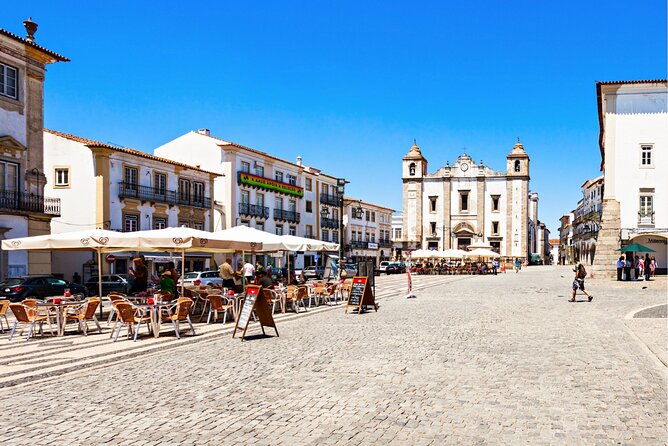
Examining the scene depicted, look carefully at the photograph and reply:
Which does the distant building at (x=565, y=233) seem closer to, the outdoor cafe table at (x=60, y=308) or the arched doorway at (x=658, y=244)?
the arched doorway at (x=658, y=244)

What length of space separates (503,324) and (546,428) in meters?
8.30

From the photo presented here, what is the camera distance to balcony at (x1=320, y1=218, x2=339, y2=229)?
200 feet

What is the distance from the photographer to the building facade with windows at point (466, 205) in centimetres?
7475

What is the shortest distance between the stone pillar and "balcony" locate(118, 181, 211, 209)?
83.5ft

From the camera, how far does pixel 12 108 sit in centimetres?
2325

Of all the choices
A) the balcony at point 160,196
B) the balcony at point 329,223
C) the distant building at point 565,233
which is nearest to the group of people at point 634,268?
the balcony at point 160,196

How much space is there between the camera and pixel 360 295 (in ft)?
55.0

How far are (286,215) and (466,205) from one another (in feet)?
102

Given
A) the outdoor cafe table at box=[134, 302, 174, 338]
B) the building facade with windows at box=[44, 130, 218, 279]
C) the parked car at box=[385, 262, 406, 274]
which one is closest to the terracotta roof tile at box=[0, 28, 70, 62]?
the building facade with windows at box=[44, 130, 218, 279]

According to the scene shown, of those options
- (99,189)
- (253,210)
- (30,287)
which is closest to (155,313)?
(30,287)

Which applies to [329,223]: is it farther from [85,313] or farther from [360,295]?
[85,313]

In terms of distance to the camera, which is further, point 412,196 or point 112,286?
point 412,196

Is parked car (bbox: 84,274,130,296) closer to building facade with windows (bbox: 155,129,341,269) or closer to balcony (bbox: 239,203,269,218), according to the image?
building facade with windows (bbox: 155,129,341,269)

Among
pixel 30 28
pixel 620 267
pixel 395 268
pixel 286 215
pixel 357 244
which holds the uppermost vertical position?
pixel 30 28
